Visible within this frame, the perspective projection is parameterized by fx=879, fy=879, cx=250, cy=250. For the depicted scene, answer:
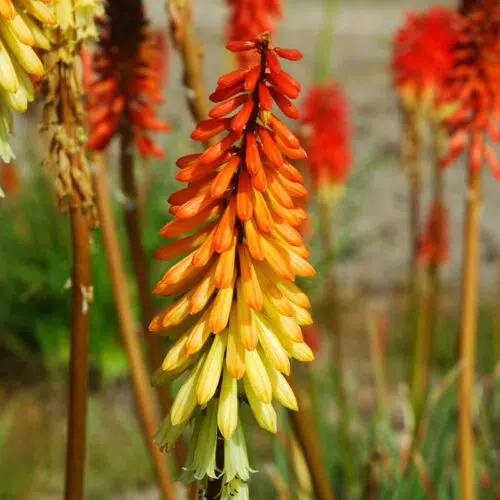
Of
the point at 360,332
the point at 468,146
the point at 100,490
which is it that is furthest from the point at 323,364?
the point at 468,146

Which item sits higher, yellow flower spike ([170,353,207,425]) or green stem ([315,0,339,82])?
green stem ([315,0,339,82])

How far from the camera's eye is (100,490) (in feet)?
13.8

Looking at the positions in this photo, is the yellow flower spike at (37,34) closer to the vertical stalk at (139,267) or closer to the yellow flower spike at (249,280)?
the yellow flower spike at (249,280)

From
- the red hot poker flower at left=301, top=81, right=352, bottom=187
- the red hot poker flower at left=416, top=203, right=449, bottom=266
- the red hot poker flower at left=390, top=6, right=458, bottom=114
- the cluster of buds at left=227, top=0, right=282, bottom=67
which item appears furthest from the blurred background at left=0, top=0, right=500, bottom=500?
the red hot poker flower at left=390, top=6, right=458, bottom=114

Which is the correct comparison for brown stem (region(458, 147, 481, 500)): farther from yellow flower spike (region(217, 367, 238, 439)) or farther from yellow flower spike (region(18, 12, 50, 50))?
yellow flower spike (region(18, 12, 50, 50))

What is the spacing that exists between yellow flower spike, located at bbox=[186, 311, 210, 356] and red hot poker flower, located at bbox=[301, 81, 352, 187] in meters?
2.84

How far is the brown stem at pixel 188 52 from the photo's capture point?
1.77m

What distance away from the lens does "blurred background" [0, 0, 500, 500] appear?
4.19 metres

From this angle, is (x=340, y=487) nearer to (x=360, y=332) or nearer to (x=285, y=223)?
(x=285, y=223)

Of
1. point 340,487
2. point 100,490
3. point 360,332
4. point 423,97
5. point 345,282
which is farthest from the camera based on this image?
point 345,282

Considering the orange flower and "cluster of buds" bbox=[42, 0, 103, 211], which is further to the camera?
"cluster of buds" bbox=[42, 0, 103, 211]

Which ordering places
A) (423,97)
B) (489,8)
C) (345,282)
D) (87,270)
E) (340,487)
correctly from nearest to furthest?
(87,270) → (489,8) → (340,487) → (423,97) → (345,282)

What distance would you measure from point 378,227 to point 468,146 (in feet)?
17.4

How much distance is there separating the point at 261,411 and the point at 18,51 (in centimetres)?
62
